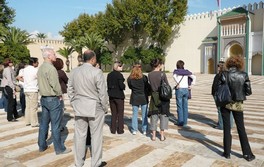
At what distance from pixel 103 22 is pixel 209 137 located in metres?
35.8

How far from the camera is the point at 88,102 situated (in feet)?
12.5

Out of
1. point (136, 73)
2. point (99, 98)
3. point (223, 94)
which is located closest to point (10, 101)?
point (136, 73)

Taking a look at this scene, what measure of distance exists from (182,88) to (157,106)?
5.00ft

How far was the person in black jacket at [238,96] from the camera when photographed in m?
4.33

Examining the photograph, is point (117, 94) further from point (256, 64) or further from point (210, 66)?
point (210, 66)

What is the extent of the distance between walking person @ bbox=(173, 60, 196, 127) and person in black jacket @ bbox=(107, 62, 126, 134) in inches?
61.6

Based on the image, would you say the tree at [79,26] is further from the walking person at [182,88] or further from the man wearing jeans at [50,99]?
the man wearing jeans at [50,99]

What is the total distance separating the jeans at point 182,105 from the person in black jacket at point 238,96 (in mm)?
2405

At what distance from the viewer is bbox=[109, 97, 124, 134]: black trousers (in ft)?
20.4

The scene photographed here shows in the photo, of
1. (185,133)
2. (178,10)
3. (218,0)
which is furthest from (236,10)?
(185,133)

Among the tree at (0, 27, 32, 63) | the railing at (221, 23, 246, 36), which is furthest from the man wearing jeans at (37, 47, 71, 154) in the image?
the tree at (0, 27, 32, 63)

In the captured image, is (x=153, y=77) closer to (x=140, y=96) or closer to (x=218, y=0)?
(x=140, y=96)

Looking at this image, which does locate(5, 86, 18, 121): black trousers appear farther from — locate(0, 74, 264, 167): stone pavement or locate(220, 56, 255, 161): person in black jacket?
locate(220, 56, 255, 161): person in black jacket

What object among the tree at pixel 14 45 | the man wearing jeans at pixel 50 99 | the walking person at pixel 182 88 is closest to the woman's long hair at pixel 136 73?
the walking person at pixel 182 88
